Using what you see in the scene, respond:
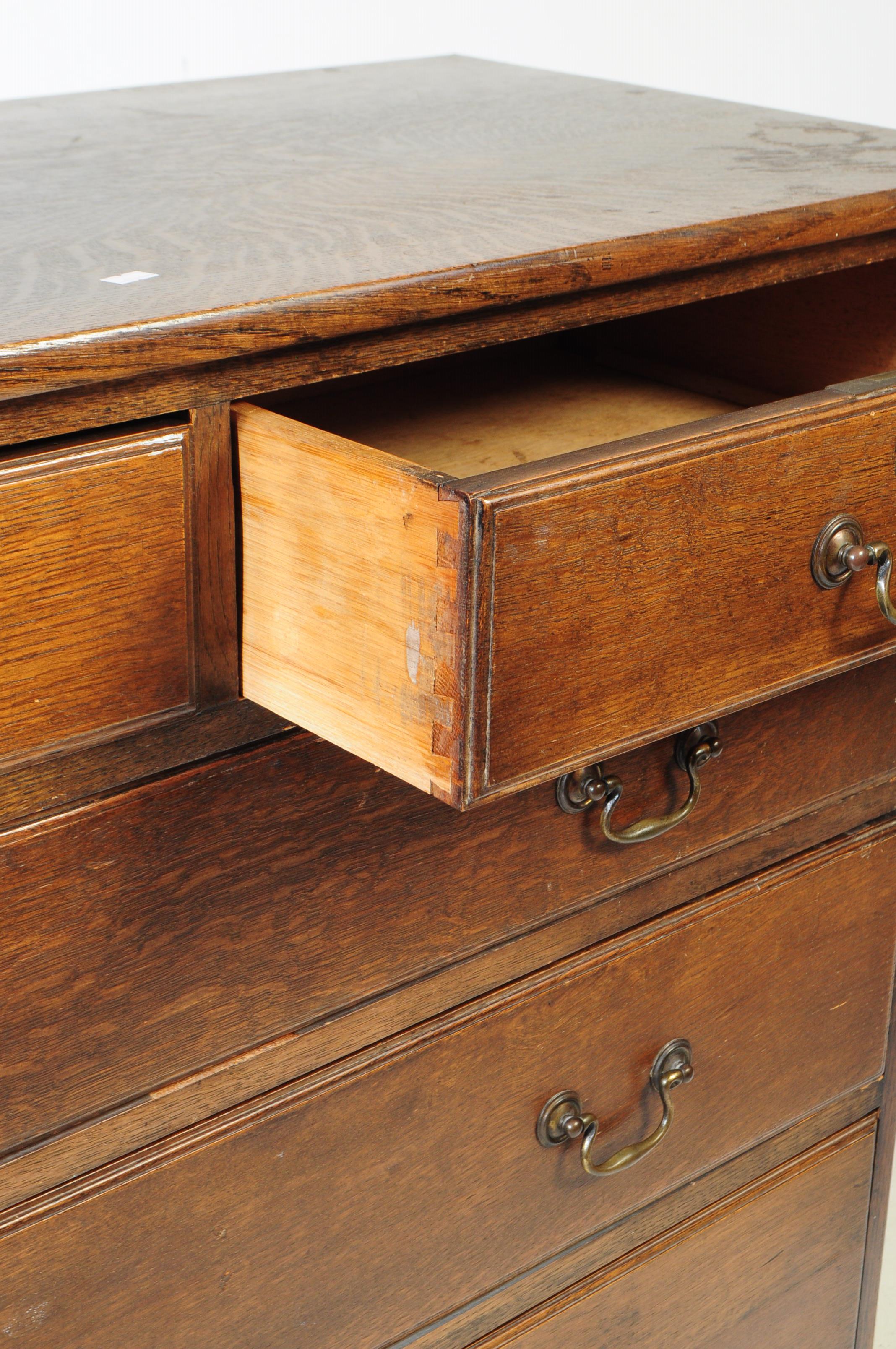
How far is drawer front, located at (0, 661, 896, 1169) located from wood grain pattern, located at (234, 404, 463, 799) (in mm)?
77

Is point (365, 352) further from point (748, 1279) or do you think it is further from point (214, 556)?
point (748, 1279)

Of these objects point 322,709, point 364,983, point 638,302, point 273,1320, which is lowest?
point 273,1320

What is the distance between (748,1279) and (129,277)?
2.53 ft

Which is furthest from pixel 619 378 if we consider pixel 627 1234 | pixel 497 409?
pixel 627 1234

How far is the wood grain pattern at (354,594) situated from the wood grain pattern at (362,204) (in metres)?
0.05

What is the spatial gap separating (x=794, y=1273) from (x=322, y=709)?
67cm

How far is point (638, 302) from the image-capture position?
691mm

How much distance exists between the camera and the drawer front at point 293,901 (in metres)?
0.63

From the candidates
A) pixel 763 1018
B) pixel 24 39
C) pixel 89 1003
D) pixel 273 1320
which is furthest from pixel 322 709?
pixel 24 39

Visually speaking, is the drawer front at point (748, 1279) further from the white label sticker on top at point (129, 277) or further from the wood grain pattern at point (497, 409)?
the white label sticker on top at point (129, 277)

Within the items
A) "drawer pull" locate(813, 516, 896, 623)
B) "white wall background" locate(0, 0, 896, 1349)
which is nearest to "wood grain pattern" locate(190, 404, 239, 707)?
"drawer pull" locate(813, 516, 896, 623)

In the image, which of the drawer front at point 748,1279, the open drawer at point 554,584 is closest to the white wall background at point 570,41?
the drawer front at point 748,1279

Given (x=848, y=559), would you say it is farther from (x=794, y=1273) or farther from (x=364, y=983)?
(x=794, y=1273)

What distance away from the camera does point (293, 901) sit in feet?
2.29
